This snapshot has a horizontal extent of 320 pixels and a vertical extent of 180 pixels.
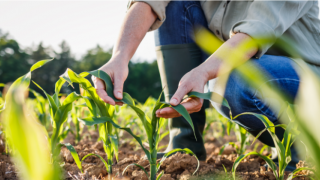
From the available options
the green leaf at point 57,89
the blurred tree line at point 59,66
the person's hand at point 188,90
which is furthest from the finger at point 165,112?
the blurred tree line at point 59,66

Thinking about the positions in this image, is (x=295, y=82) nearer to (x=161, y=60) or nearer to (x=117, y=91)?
(x=161, y=60)

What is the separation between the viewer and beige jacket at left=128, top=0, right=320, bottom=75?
1087 millimetres

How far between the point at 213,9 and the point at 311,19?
1.81ft

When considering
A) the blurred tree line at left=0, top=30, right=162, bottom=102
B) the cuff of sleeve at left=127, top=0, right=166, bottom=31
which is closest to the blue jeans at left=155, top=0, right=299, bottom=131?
the cuff of sleeve at left=127, top=0, right=166, bottom=31

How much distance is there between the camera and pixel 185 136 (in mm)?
1452

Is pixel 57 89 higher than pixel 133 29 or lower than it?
lower

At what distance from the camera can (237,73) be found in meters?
1.25

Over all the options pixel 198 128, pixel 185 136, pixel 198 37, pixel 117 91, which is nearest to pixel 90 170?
pixel 117 91

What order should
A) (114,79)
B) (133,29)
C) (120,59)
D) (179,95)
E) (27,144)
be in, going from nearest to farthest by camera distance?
(27,144) → (179,95) → (114,79) → (120,59) → (133,29)

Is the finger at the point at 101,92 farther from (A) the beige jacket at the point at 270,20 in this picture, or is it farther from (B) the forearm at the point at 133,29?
(A) the beige jacket at the point at 270,20

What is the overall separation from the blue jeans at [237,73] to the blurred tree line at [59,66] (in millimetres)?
24092

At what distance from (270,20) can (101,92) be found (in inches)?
33.1

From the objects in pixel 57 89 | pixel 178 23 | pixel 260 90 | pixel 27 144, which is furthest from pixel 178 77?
pixel 27 144

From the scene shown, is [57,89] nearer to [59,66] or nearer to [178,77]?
[178,77]
